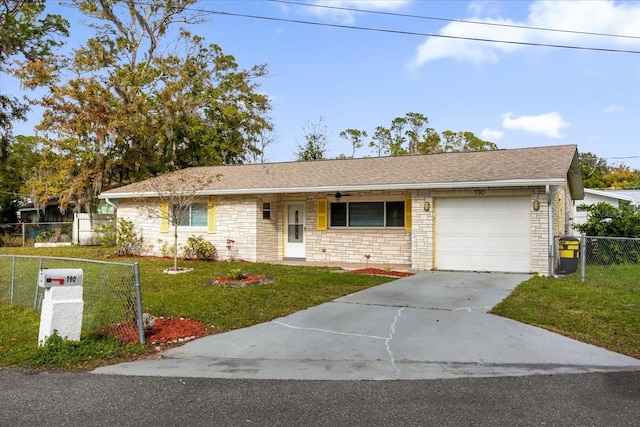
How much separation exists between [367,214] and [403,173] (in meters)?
1.69

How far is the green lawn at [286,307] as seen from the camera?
5832mm

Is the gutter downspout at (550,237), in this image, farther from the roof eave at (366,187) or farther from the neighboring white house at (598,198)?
the neighboring white house at (598,198)

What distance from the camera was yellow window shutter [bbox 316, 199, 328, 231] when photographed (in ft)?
52.0

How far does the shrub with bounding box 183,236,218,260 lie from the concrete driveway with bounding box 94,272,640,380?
867cm

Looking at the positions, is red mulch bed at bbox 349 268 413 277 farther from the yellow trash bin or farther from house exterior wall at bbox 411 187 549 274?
the yellow trash bin

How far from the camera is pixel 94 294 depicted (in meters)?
7.89

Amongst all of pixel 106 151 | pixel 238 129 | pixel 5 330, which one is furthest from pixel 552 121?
pixel 5 330

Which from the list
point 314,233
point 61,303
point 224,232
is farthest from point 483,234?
point 61,303

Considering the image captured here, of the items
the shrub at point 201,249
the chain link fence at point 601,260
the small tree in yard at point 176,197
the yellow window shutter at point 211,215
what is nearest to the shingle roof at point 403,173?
the small tree in yard at point 176,197

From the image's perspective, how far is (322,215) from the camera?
15.9 meters

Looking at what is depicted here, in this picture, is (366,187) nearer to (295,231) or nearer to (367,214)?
(367,214)

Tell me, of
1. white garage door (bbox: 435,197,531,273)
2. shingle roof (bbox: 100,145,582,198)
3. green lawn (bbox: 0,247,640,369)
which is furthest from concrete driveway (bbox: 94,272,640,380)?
shingle roof (bbox: 100,145,582,198)

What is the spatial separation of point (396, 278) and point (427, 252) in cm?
202

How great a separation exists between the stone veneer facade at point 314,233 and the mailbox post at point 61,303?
9371 mm
